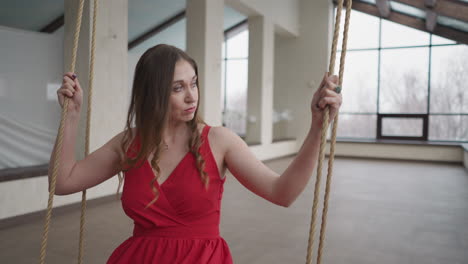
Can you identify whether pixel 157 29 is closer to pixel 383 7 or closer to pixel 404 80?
pixel 383 7

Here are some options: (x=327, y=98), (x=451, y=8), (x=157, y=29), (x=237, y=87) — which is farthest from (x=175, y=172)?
(x=237, y=87)

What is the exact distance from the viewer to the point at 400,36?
345 inches

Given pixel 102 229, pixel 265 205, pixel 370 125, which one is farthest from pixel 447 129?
pixel 102 229

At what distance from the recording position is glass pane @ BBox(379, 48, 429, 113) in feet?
28.2

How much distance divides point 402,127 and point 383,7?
108 inches

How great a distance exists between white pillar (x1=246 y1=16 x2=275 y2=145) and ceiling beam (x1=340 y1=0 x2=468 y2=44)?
2606 millimetres

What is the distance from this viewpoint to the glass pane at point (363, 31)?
9000mm

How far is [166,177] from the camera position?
115 cm

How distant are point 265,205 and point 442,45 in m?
6.54

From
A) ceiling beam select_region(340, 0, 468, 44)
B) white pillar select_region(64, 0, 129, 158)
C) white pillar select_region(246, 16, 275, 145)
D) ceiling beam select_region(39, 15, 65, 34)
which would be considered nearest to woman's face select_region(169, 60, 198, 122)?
white pillar select_region(64, 0, 129, 158)

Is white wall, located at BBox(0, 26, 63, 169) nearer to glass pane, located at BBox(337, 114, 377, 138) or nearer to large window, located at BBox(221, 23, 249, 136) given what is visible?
large window, located at BBox(221, 23, 249, 136)

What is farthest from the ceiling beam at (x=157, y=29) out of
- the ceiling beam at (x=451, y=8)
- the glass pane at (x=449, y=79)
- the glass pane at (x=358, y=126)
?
the glass pane at (x=449, y=79)

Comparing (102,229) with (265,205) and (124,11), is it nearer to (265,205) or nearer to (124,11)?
→ (265,205)

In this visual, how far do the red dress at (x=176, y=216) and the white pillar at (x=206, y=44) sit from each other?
14.5 feet
